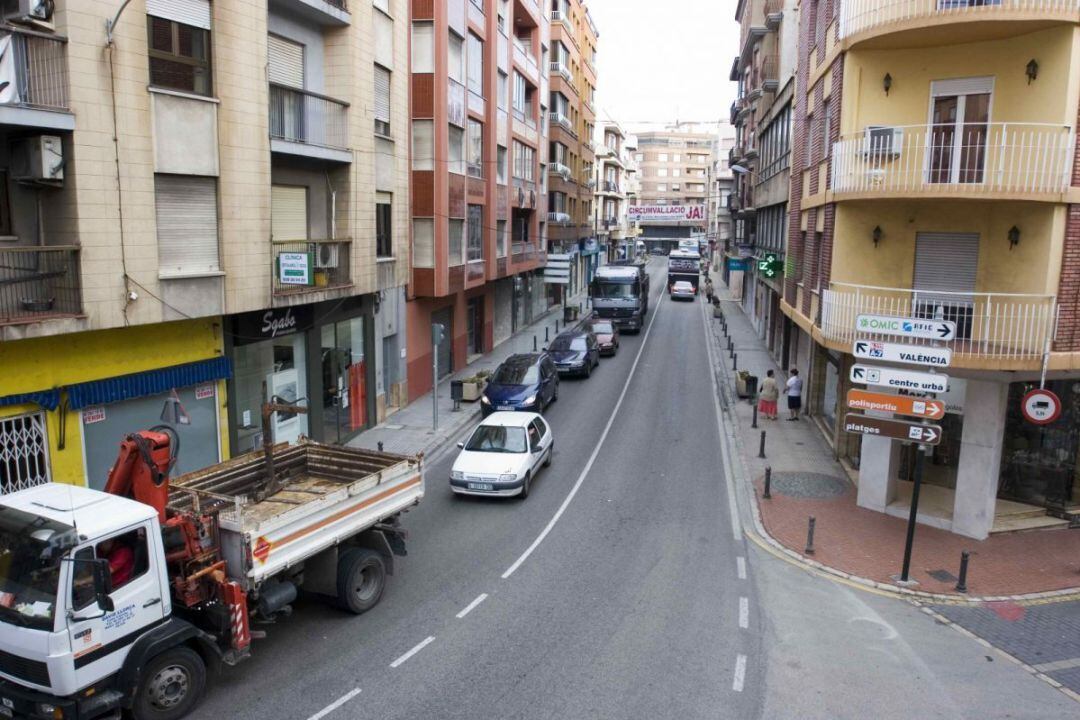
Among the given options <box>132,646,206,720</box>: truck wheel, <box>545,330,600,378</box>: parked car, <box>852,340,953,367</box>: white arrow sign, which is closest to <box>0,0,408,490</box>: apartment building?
<box>132,646,206,720</box>: truck wheel

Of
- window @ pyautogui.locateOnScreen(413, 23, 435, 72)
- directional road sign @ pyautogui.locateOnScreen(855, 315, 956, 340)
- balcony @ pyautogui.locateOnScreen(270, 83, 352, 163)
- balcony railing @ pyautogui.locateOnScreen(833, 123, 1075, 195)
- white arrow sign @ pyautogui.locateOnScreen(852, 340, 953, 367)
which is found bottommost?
white arrow sign @ pyautogui.locateOnScreen(852, 340, 953, 367)

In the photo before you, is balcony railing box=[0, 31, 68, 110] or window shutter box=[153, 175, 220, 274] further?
window shutter box=[153, 175, 220, 274]

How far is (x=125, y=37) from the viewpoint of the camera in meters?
12.4

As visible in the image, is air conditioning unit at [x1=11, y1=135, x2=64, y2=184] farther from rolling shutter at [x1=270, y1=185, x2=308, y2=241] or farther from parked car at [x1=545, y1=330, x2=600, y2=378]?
parked car at [x1=545, y1=330, x2=600, y2=378]

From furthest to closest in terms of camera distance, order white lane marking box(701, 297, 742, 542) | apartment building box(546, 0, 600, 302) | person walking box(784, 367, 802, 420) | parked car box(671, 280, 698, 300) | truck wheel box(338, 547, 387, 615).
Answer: parked car box(671, 280, 698, 300) → apartment building box(546, 0, 600, 302) → person walking box(784, 367, 802, 420) → white lane marking box(701, 297, 742, 542) → truck wheel box(338, 547, 387, 615)

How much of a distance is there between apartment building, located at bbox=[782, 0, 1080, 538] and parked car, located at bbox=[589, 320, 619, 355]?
17.7 m

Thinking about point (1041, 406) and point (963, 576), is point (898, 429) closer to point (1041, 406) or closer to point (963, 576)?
point (963, 576)

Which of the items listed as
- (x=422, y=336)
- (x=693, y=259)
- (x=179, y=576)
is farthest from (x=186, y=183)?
(x=693, y=259)

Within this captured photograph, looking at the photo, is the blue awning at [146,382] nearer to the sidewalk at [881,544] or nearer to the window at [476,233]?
the sidewalk at [881,544]

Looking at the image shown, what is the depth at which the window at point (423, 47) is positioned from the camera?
79.4 ft

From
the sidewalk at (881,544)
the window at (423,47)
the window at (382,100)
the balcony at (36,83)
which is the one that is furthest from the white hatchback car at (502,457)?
the window at (423,47)

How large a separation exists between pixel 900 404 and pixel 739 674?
5161mm

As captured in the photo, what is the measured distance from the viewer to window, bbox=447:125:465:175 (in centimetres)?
2619

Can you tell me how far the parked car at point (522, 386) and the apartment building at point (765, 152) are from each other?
9500 mm
